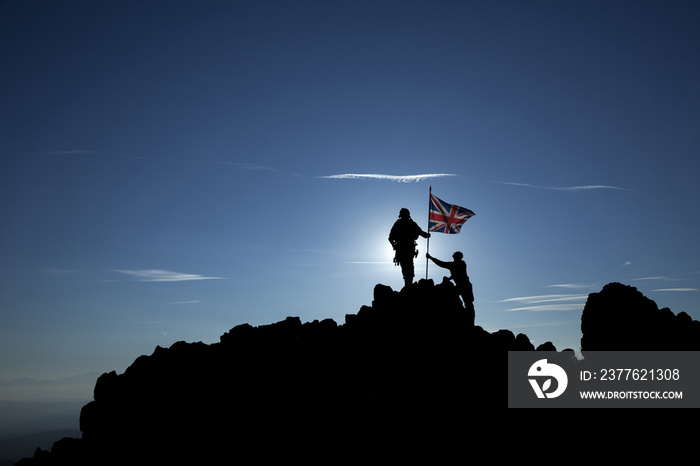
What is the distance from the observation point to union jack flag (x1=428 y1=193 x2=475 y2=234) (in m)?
28.2

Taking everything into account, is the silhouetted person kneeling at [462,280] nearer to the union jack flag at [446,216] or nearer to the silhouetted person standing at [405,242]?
the silhouetted person standing at [405,242]

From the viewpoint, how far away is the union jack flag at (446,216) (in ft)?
92.5

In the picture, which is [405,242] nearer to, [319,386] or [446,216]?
[446,216]

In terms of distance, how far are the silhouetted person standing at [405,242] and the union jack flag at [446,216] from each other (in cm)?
301

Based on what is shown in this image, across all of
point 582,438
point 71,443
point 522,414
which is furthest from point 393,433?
point 71,443

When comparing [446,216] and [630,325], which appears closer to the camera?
[630,325]

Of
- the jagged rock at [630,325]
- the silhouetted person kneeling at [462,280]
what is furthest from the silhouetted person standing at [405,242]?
the jagged rock at [630,325]

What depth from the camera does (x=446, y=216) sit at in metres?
28.4

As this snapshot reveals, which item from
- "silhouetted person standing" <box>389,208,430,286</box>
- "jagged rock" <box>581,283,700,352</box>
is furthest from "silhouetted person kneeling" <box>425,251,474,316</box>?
"jagged rock" <box>581,283,700,352</box>

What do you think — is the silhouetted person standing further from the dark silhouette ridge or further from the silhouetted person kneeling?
the silhouetted person kneeling

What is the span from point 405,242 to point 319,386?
10.0 meters

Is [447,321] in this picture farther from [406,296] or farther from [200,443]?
[200,443]

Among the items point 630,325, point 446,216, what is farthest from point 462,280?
point 630,325

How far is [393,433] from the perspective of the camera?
63.0 feet
